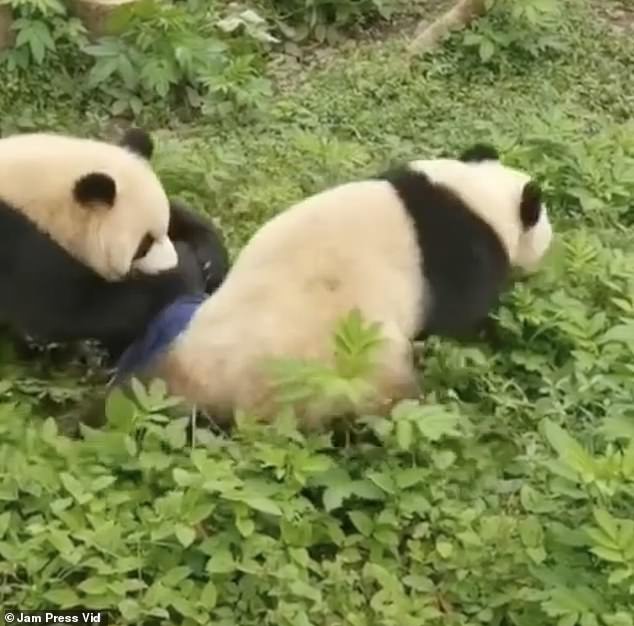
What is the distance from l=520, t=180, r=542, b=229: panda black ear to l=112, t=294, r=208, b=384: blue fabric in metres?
0.92

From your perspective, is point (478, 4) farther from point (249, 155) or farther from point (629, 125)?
point (249, 155)

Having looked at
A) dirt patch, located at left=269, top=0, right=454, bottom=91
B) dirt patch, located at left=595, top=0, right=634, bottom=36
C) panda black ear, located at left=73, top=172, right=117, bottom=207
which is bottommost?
dirt patch, located at left=269, top=0, right=454, bottom=91

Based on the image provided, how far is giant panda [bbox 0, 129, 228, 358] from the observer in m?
3.90

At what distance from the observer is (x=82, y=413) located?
3809 mm

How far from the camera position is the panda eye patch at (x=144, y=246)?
159 inches

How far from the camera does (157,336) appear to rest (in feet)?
12.8

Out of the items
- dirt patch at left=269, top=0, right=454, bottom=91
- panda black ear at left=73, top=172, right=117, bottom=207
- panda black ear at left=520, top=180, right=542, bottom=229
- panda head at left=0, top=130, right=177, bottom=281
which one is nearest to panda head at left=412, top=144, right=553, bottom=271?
panda black ear at left=520, top=180, right=542, bottom=229

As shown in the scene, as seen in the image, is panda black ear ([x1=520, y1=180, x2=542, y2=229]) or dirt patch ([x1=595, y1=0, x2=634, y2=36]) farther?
dirt patch ([x1=595, y1=0, x2=634, y2=36])

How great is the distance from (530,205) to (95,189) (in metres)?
1.19

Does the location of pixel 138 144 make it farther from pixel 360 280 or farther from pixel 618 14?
pixel 618 14

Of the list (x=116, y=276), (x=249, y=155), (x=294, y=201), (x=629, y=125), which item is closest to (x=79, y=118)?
(x=249, y=155)

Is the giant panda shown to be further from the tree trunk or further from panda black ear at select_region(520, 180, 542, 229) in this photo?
the tree trunk

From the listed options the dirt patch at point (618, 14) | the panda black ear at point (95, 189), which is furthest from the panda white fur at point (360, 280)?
the dirt patch at point (618, 14)

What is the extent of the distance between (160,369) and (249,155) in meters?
1.62
